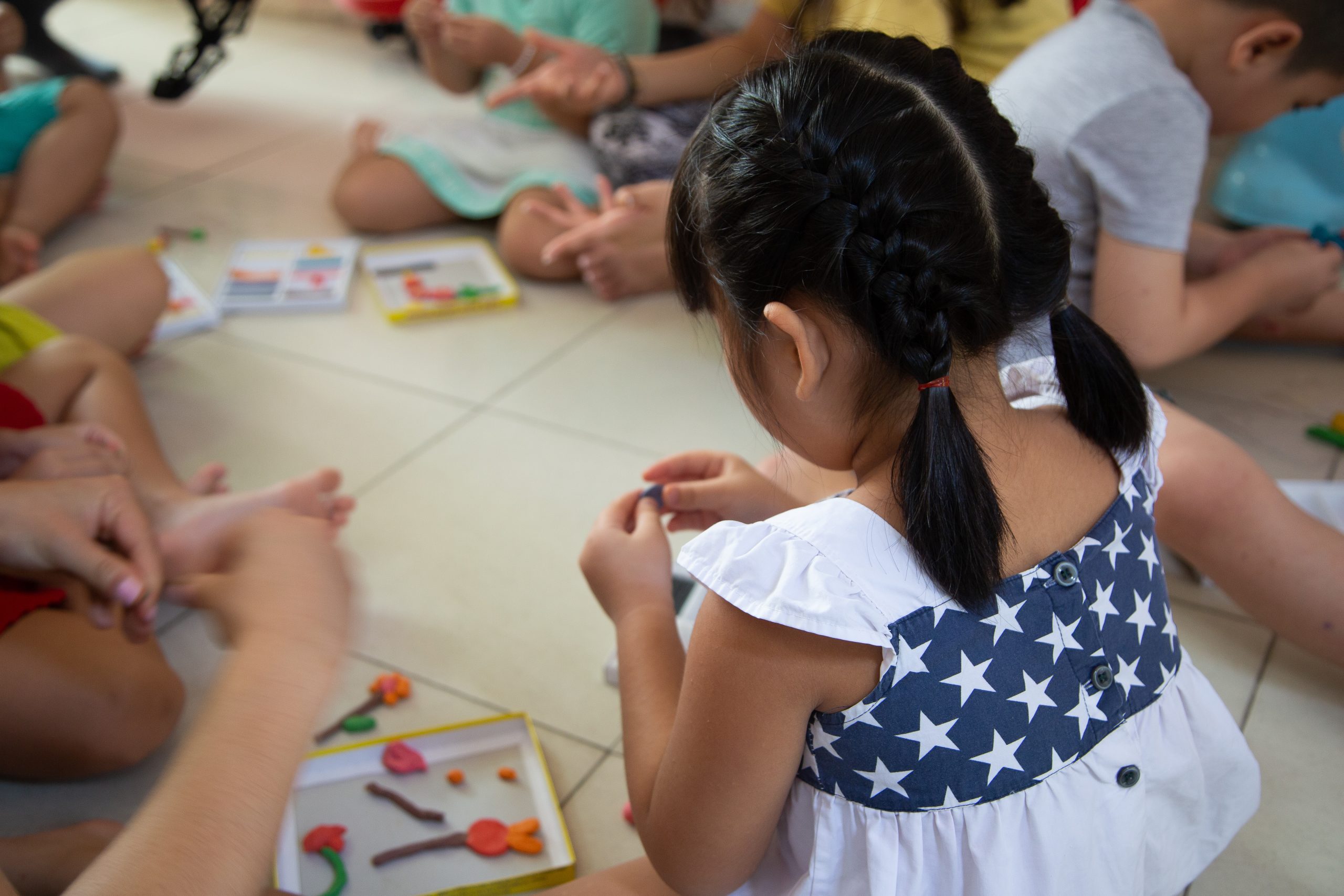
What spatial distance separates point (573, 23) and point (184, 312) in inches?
33.0

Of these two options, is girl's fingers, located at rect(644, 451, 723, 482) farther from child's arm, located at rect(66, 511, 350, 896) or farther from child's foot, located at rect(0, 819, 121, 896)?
child's foot, located at rect(0, 819, 121, 896)

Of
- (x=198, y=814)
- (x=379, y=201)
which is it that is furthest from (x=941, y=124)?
(x=379, y=201)

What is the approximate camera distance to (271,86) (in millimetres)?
2447

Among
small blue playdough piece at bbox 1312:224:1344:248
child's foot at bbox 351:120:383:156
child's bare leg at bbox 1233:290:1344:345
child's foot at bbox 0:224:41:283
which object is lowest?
child's bare leg at bbox 1233:290:1344:345

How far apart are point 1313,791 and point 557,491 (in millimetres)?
761

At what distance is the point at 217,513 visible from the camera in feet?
3.22

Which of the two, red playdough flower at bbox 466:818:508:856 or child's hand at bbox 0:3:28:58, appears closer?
red playdough flower at bbox 466:818:508:856

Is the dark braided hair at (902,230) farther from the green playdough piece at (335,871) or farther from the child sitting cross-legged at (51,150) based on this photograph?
the child sitting cross-legged at (51,150)

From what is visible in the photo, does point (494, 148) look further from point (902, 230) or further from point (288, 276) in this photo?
point (902, 230)

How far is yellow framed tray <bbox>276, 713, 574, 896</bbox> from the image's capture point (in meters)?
0.75

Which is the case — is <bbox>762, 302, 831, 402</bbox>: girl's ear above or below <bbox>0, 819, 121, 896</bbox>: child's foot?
above

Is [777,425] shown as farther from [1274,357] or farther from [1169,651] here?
[1274,357]

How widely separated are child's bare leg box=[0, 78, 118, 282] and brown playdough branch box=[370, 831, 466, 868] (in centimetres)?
121

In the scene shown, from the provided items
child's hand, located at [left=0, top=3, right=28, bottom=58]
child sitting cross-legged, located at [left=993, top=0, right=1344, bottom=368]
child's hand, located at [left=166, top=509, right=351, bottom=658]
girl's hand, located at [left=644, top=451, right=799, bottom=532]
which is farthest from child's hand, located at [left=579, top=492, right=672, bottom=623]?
child's hand, located at [left=0, top=3, right=28, bottom=58]
